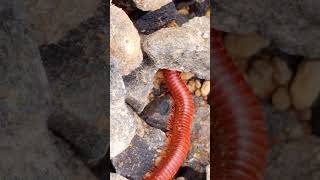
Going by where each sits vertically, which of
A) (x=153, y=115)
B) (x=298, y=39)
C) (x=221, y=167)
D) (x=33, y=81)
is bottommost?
(x=221, y=167)

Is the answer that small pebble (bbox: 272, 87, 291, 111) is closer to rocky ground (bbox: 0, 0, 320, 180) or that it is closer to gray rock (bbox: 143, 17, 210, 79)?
rocky ground (bbox: 0, 0, 320, 180)

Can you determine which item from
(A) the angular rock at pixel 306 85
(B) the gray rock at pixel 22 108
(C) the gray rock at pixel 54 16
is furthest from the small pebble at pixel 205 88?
(B) the gray rock at pixel 22 108

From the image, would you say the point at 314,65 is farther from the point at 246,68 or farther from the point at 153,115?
the point at 153,115

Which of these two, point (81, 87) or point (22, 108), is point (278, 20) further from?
point (22, 108)

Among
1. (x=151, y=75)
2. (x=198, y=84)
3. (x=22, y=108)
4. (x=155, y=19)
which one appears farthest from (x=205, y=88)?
(x=22, y=108)

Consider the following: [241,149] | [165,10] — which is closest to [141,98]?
[165,10]

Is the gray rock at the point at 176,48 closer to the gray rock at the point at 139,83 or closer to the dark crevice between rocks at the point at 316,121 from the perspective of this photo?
the gray rock at the point at 139,83
